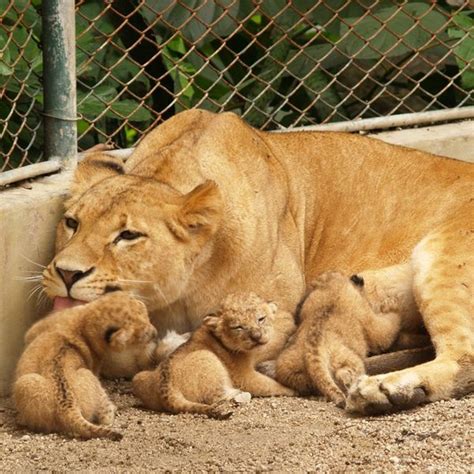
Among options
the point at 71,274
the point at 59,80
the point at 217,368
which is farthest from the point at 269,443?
the point at 59,80

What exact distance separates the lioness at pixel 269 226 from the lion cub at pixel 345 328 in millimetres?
166

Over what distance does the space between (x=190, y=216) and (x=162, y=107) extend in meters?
1.99

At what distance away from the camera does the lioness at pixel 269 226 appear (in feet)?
20.1

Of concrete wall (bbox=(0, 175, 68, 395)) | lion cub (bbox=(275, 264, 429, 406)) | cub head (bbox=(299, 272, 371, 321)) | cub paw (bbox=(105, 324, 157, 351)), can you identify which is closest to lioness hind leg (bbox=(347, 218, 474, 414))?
lion cub (bbox=(275, 264, 429, 406))

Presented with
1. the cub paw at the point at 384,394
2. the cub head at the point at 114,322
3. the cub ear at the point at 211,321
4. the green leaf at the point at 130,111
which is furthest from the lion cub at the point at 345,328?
the green leaf at the point at 130,111

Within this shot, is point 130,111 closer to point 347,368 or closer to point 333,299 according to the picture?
point 333,299

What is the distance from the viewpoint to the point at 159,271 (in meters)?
6.24

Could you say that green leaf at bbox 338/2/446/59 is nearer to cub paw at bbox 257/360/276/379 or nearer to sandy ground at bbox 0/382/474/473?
cub paw at bbox 257/360/276/379

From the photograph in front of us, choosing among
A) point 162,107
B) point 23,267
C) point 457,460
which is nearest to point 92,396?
point 23,267

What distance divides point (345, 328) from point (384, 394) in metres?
0.49

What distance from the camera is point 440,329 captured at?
638cm

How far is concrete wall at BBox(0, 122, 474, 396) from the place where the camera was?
6379mm

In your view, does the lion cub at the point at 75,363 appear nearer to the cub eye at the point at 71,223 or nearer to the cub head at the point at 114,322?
the cub head at the point at 114,322

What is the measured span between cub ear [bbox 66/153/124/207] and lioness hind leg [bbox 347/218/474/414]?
1.35 m
